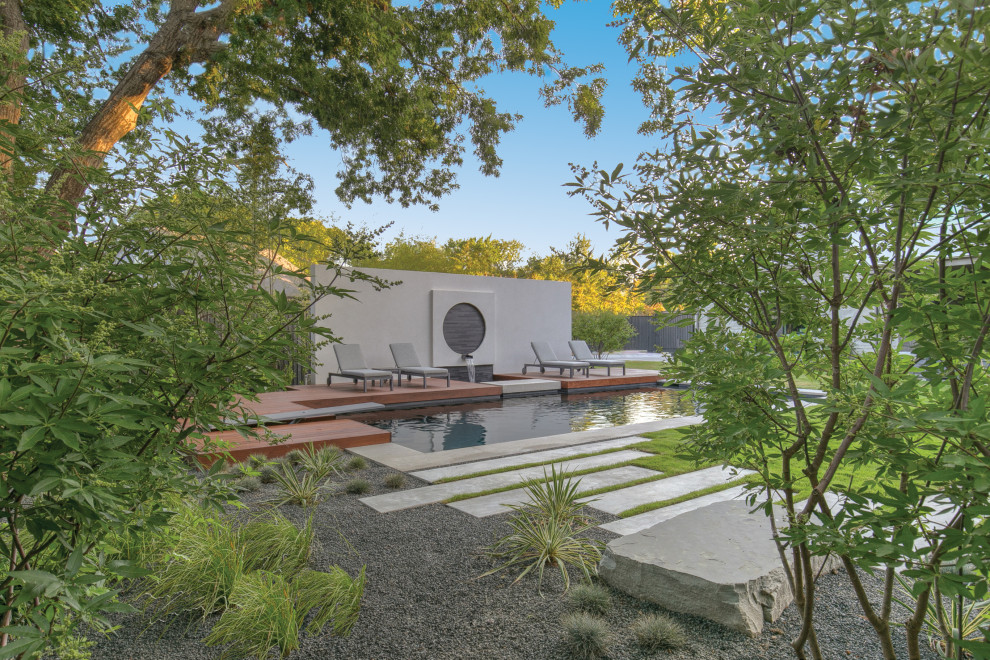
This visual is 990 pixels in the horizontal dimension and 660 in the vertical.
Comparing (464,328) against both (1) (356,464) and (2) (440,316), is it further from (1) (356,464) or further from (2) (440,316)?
(1) (356,464)

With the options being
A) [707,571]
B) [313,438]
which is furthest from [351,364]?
[707,571]

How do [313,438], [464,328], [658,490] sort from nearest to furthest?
[658,490]
[313,438]
[464,328]

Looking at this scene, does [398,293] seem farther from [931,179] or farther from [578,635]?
[931,179]

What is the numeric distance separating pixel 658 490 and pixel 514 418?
17.5ft

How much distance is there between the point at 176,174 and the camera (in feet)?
5.84

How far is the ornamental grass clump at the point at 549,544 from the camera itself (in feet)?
10.3

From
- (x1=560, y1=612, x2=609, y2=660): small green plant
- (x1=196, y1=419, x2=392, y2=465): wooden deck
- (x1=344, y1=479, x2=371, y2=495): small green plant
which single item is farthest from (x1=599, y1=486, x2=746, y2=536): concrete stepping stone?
(x1=196, y1=419, x2=392, y2=465): wooden deck

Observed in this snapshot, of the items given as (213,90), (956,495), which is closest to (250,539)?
(956,495)

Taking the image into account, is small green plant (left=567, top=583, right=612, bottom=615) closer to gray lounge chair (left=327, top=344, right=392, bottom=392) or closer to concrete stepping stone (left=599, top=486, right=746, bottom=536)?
concrete stepping stone (left=599, top=486, right=746, bottom=536)

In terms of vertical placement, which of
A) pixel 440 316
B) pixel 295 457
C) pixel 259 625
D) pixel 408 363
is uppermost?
pixel 440 316

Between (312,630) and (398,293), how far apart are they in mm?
12162

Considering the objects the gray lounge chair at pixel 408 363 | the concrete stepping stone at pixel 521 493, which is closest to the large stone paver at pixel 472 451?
the concrete stepping stone at pixel 521 493

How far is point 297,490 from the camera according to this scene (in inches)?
171

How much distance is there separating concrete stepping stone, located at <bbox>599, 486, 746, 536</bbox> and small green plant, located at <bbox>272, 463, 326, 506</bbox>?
2275 millimetres
